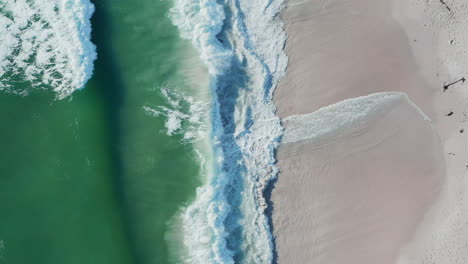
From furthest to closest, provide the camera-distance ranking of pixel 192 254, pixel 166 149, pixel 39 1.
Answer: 1. pixel 39 1
2. pixel 166 149
3. pixel 192 254

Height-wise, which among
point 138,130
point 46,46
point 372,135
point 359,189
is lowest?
point 359,189

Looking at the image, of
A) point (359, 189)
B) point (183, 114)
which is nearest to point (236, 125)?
point (183, 114)

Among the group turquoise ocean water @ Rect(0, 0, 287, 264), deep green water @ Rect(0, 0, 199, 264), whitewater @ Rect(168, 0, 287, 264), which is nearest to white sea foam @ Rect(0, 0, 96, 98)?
turquoise ocean water @ Rect(0, 0, 287, 264)

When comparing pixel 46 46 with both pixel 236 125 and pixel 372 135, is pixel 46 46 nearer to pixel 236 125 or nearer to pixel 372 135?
pixel 236 125

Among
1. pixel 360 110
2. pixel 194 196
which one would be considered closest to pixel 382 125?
pixel 360 110

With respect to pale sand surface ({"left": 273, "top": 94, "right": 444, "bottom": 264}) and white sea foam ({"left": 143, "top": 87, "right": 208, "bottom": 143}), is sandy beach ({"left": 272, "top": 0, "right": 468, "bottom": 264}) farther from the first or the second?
white sea foam ({"left": 143, "top": 87, "right": 208, "bottom": 143})

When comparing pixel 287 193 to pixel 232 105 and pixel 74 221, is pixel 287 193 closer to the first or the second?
pixel 232 105
